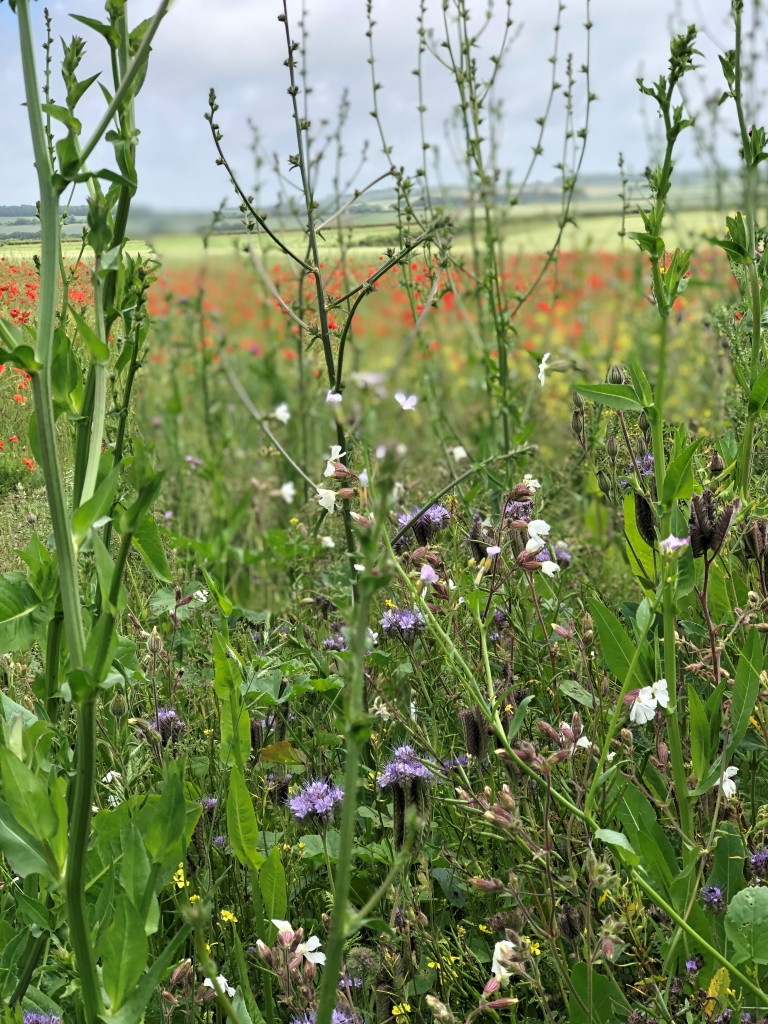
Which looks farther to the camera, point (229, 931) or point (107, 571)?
point (229, 931)

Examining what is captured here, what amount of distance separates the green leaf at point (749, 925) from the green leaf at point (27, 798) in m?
0.98

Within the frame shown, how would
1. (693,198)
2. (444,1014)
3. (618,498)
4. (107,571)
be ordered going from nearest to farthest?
(107,571) → (444,1014) → (618,498) → (693,198)

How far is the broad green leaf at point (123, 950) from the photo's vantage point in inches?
42.0

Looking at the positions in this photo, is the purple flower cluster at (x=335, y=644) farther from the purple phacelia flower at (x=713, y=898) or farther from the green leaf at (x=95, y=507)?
the green leaf at (x=95, y=507)

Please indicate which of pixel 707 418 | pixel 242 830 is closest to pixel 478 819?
pixel 242 830

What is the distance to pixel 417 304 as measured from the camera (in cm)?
451

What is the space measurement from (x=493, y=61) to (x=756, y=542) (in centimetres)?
283

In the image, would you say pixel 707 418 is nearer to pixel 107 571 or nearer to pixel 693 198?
pixel 693 198

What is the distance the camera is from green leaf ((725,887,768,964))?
4.45ft

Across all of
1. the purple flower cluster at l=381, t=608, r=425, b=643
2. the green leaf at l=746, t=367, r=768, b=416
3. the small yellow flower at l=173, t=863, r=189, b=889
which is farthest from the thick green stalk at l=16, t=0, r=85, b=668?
the green leaf at l=746, t=367, r=768, b=416

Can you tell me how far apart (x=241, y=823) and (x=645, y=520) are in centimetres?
88

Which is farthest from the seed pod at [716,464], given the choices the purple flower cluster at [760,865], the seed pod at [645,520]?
the purple flower cluster at [760,865]

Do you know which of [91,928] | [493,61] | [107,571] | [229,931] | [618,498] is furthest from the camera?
[493,61]

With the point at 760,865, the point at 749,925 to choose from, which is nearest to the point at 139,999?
the point at 749,925
